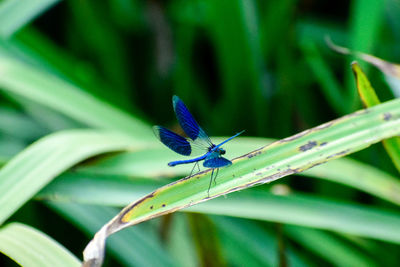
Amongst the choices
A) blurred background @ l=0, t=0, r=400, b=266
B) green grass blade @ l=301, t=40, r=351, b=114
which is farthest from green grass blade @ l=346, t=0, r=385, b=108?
green grass blade @ l=301, t=40, r=351, b=114

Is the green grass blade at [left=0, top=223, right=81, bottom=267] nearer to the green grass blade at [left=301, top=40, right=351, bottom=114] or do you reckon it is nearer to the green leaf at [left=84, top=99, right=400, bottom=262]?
the green leaf at [left=84, top=99, right=400, bottom=262]

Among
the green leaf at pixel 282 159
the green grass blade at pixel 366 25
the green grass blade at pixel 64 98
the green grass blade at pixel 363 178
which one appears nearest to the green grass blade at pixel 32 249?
the green leaf at pixel 282 159

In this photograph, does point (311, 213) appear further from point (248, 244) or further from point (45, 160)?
point (45, 160)

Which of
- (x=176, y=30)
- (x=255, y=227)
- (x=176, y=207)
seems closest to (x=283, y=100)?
(x=255, y=227)

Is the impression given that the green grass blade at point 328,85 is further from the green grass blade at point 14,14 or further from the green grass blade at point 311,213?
the green grass blade at point 14,14

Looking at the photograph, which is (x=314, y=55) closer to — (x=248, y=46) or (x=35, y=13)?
(x=248, y=46)

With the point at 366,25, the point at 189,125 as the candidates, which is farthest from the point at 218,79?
the point at 189,125
